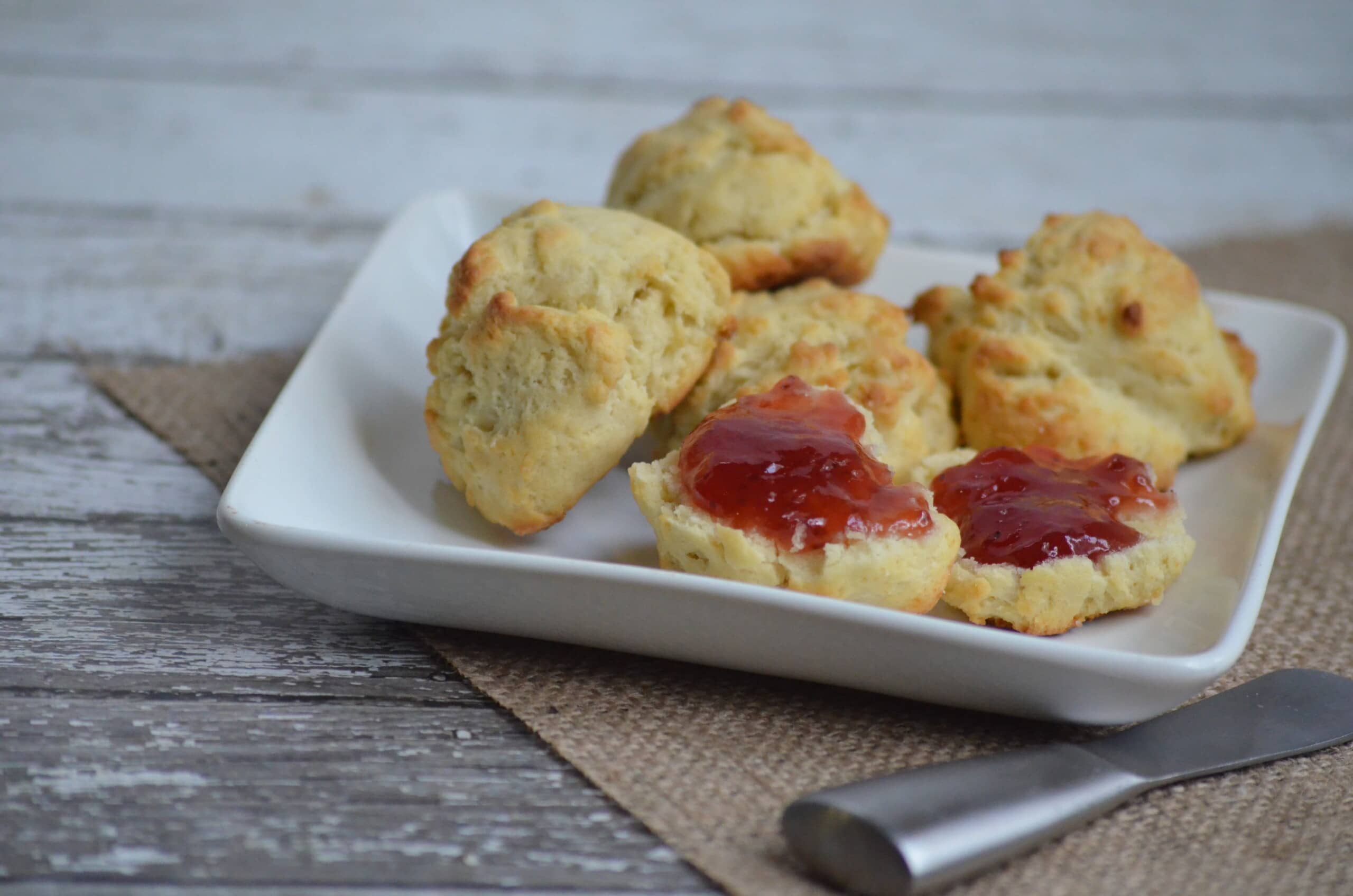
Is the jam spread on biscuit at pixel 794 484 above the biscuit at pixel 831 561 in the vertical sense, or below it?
above

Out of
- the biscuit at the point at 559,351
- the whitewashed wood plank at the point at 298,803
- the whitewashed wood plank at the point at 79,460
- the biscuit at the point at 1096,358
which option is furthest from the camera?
the whitewashed wood plank at the point at 79,460

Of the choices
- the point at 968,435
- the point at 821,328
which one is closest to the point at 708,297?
the point at 821,328

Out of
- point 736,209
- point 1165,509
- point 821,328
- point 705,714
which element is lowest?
point 705,714

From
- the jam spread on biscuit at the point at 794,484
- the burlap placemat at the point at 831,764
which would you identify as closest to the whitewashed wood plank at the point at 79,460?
the burlap placemat at the point at 831,764

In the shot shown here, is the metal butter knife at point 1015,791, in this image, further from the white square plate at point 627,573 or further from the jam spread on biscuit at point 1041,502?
the jam spread on biscuit at point 1041,502

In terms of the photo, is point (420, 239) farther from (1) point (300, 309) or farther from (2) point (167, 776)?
(2) point (167, 776)

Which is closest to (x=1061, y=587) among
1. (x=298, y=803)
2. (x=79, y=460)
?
(x=298, y=803)
